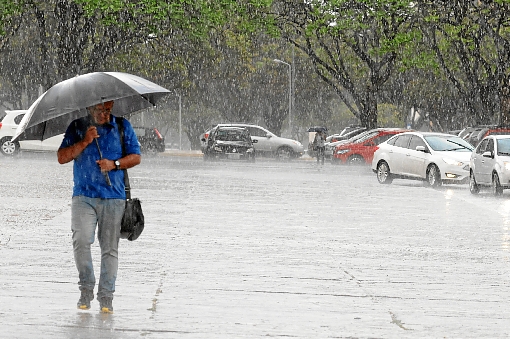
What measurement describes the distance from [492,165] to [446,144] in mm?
4161

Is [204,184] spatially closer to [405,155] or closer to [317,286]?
[405,155]

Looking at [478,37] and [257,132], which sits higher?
[478,37]

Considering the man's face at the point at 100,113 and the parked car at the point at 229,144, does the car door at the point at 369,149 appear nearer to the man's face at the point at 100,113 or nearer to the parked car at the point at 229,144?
the parked car at the point at 229,144

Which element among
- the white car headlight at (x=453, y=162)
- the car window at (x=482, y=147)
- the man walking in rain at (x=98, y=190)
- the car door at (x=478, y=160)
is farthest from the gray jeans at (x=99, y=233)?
the white car headlight at (x=453, y=162)

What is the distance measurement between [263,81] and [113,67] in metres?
18.8

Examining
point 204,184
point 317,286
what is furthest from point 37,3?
point 317,286

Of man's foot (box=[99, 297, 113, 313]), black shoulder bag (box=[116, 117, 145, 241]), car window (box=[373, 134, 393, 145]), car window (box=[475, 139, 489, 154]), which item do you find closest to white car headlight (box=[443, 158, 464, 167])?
car window (box=[475, 139, 489, 154])

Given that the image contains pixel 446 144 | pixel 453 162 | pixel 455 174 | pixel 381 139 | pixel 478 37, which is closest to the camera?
pixel 455 174

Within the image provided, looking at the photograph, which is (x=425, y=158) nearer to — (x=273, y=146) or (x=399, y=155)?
(x=399, y=155)

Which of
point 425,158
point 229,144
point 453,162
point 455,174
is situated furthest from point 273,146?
point 455,174

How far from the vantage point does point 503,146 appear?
26047 mm

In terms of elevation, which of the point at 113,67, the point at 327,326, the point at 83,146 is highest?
the point at 113,67

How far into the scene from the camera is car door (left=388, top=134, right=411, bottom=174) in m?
30.3

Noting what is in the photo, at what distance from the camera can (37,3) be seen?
45781 mm
